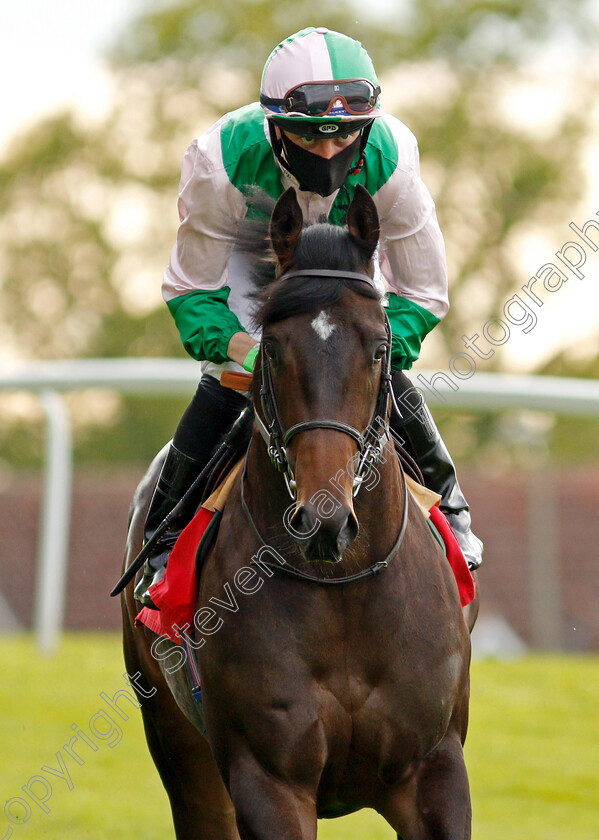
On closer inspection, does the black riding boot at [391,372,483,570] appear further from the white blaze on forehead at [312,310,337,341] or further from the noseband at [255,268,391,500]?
the white blaze on forehead at [312,310,337,341]

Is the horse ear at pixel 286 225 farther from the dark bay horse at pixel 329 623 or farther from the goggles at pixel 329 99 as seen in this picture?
the goggles at pixel 329 99

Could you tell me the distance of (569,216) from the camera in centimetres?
2531

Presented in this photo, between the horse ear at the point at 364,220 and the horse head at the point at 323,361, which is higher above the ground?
the horse ear at the point at 364,220

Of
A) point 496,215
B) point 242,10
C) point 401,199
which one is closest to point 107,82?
point 242,10

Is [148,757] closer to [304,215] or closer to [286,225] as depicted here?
[304,215]

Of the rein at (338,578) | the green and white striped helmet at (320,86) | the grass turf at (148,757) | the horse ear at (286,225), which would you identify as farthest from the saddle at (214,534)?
the grass turf at (148,757)

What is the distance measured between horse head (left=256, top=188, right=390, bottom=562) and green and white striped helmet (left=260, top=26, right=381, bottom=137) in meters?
0.39

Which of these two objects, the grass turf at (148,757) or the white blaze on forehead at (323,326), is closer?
the white blaze on forehead at (323,326)

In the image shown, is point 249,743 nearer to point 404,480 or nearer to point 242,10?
point 404,480

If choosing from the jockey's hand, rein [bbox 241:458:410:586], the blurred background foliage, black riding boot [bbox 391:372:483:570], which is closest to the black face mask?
the jockey's hand

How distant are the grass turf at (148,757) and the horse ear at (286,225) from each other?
14.7ft

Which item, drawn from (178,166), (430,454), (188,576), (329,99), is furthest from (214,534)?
(178,166)

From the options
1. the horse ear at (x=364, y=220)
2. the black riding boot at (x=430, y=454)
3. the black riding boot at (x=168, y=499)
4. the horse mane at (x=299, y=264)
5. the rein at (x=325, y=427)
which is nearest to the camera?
the rein at (x=325, y=427)

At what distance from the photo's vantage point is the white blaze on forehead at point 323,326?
3244 millimetres
